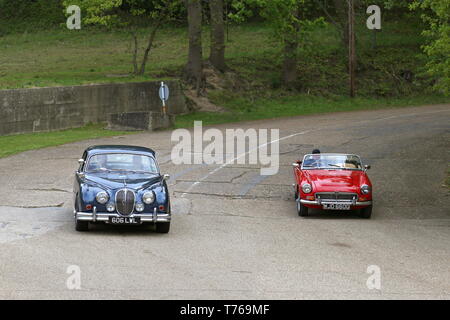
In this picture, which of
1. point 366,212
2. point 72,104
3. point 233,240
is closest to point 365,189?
point 366,212

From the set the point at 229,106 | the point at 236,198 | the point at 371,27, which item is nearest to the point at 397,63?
the point at 371,27

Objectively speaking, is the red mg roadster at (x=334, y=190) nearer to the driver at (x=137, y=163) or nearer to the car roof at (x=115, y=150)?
the car roof at (x=115, y=150)

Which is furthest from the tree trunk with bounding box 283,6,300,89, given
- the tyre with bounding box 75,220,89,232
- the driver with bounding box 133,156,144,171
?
the tyre with bounding box 75,220,89,232

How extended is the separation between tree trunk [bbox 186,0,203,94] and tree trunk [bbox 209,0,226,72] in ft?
3.44

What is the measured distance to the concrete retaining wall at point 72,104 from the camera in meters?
33.8

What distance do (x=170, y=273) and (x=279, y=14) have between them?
32068 millimetres

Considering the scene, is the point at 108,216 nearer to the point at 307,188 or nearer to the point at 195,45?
the point at 307,188

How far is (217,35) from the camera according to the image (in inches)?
1873

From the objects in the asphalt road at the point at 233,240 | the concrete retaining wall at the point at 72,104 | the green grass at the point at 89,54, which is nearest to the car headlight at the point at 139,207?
the asphalt road at the point at 233,240

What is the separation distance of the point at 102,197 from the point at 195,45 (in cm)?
2939

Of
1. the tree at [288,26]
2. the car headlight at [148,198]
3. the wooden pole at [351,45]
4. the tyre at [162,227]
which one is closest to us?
the car headlight at [148,198]

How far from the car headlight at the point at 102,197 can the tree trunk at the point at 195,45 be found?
28.6 metres

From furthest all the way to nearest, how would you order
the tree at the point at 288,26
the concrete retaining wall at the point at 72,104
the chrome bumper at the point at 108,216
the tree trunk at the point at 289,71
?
the tree trunk at the point at 289,71 → the tree at the point at 288,26 → the concrete retaining wall at the point at 72,104 → the chrome bumper at the point at 108,216

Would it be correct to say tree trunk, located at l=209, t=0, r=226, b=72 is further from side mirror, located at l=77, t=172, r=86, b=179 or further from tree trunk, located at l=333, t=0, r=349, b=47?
side mirror, located at l=77, t=172, r=86, b=179
